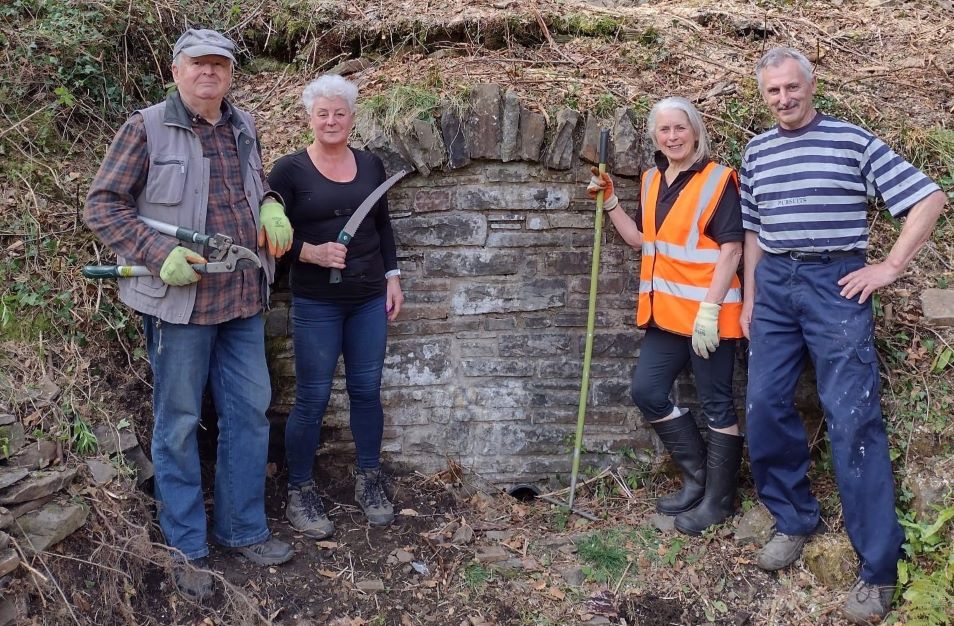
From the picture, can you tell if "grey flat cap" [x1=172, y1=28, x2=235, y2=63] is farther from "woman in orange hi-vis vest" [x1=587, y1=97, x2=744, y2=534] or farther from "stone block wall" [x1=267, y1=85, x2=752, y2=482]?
"woman in orange hi-vis vest" [x1=587, y1=97, x2=744, y2=534]

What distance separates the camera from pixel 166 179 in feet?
10.1

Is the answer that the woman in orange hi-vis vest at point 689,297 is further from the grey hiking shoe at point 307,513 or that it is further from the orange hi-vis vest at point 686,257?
the grey hiking shoe at point 307,513

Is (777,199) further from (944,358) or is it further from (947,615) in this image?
(947,615)

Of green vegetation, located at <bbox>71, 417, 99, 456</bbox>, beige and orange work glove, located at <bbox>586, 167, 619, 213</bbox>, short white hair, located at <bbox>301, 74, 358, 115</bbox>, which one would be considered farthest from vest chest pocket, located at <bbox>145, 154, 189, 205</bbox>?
beige and orange work glove, located at <bbox>586, 167, 619, 213</bbox>

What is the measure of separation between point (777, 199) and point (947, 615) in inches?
70.7

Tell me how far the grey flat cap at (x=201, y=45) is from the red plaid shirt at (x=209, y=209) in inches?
10.4

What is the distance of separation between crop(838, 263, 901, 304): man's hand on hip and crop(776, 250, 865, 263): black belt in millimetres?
88

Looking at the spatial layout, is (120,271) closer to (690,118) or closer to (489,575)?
(489,575)

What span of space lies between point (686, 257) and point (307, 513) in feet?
7.43

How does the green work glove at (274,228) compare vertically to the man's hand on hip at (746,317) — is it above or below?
above

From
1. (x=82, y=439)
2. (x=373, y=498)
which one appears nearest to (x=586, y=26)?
(x=373, y=498)

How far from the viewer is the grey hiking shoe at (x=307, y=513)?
12.6ft

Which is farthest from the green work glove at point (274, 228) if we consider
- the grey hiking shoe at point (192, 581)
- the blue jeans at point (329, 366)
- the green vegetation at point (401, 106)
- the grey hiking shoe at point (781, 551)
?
the grey hiking shoe at point (781, 551)

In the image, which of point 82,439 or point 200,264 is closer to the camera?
point 200,264
